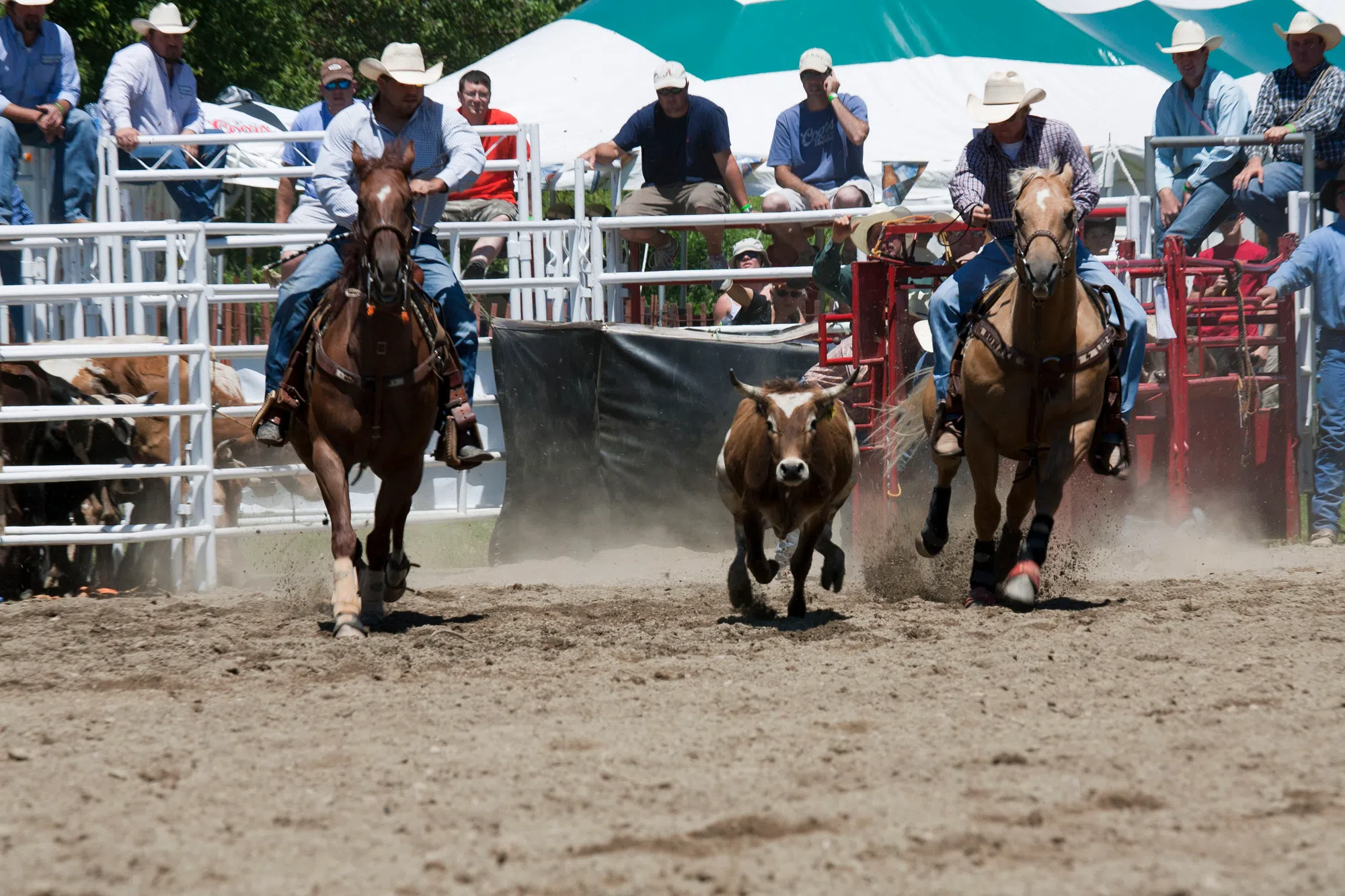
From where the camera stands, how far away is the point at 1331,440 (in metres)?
10.9

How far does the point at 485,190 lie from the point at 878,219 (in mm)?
3283

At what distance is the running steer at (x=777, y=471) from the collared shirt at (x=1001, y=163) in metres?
1.34

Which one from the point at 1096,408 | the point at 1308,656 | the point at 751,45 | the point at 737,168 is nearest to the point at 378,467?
the point at 1096,408

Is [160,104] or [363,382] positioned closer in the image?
[363,382]

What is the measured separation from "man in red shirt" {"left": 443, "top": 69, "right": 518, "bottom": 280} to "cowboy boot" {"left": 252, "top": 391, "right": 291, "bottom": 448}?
362cm

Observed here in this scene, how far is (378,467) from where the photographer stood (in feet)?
25.3

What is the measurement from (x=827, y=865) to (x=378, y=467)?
4509 mm

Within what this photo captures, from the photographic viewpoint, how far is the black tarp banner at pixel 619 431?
1075 cm

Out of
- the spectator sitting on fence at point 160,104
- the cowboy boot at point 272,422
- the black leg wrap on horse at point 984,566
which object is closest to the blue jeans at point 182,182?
the spectator sitting on fence at point 160,104

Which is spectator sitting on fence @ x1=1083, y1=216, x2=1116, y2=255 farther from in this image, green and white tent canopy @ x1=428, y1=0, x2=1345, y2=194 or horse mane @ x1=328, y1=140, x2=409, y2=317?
horse mane @ x1=328, y1=140, x2=409, y2=317

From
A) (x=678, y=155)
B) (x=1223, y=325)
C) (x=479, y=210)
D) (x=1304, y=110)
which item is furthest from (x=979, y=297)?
(x=479, y=210)

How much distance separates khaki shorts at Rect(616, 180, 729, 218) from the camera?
12094mm

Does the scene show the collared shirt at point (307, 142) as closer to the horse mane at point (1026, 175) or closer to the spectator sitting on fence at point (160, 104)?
the spectator sitting on fence at point (160, 104)

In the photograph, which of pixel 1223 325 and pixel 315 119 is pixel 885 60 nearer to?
pixel 1223 325
